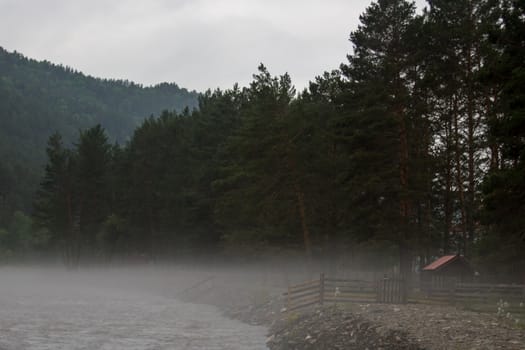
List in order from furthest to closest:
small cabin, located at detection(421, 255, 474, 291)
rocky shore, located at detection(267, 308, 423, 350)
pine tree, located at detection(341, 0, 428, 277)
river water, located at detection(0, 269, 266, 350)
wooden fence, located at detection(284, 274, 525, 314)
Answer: pine tree, located at detection(341, 0, 428, 277) → small cabin, located at detection(421, 255, 474, 291) → wooden fence, located at detection(284, 274, 525, 314) → river water, located at detection(0, 269, 266, 350) → rocky shore, located at detection(267, 308, 423, 350)

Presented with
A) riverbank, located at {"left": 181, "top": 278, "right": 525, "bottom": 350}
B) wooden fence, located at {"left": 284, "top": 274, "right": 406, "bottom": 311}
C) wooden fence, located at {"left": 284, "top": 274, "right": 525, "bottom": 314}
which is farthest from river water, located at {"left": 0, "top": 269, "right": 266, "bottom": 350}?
wooden fence, located at {"left": 284, "top": 274, "right": 525, "bottom": 314}

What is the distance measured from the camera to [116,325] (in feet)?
120

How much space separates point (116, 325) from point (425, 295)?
52.8ft

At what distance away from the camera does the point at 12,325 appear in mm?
36281

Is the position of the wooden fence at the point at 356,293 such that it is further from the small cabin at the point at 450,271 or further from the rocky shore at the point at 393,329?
the small cabin at the point at 450,271

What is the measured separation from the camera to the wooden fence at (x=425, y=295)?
3047 cm

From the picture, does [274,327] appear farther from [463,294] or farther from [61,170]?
[61,170]

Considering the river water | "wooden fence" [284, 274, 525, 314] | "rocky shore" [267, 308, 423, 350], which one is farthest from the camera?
"wooden fence" [284, 274, 525, 314]

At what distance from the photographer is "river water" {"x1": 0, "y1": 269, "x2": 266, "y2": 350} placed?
29.3 meters

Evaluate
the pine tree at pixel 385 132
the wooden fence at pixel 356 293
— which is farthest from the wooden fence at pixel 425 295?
the pine tree at pixel 385 132

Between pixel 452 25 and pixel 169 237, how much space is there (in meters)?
45.7

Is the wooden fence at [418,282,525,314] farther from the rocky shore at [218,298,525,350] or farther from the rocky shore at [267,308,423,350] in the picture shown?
the rocky shore at [267,308,423,350]

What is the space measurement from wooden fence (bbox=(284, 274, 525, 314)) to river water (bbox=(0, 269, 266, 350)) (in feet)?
12.4

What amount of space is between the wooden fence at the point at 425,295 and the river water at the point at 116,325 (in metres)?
3.77
